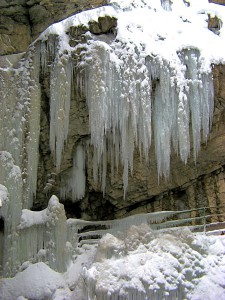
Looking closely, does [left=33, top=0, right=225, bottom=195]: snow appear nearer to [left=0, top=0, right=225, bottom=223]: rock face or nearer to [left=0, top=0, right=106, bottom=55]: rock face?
[left=0, top=0, right=225, bottom=223]: rock face

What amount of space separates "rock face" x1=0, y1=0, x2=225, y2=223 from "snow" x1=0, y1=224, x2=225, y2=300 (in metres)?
2.67

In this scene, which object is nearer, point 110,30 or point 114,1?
point 110,30

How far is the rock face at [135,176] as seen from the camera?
491 inches

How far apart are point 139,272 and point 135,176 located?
4.17 m

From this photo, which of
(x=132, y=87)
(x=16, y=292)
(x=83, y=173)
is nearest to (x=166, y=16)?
(x=132, y=87)

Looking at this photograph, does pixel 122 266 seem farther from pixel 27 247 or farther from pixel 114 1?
pixel 114 1

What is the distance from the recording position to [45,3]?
16.3 meters

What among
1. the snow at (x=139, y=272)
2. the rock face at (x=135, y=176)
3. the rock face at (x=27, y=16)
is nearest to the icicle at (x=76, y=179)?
the rock face at (x=135, y=176)

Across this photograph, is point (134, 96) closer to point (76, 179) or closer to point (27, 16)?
point (76, 179)

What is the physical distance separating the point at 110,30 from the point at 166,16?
160 cm

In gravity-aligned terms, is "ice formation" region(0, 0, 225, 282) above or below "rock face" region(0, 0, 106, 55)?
below

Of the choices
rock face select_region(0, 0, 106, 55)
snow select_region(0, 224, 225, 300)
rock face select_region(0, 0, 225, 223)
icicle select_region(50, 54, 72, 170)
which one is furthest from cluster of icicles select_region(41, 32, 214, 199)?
rock face select_region(0, 0, 106, 55)

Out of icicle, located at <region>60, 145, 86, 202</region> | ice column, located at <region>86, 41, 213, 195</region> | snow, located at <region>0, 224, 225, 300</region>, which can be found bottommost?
snow, located at <region>0, 224, 225, 300</region>

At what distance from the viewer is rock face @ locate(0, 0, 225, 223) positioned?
12461mm
